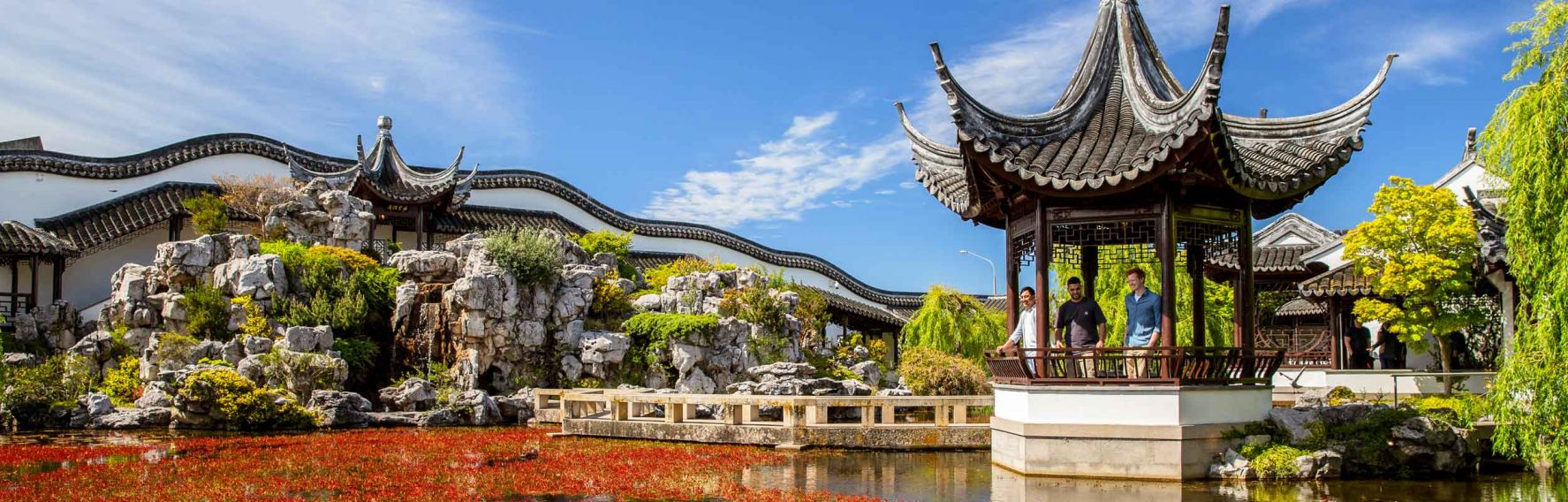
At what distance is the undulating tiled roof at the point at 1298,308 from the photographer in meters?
24.0

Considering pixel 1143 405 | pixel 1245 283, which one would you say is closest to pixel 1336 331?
pixel 1245 283

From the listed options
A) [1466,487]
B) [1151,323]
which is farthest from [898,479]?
[1466,487]

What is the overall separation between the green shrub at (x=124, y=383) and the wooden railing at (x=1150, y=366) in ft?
51.8

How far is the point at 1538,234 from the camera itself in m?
8.73

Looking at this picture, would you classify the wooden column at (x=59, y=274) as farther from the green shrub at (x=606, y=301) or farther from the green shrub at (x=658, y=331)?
the green shrub at (x=658, y=331)

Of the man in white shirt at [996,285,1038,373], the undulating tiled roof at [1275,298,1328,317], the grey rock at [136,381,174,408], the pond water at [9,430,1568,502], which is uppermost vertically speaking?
the undulating tiled roof at [1275,298,1328,317]

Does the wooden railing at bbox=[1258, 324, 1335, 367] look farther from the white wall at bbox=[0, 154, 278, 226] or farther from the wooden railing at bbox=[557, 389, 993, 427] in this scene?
the white wall at bbox=[0, 154, 278, 226]

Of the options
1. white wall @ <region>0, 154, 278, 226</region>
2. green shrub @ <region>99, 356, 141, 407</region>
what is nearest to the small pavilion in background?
green shrub @ <region>99, 356, 141, 407</region>

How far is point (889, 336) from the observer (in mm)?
34219

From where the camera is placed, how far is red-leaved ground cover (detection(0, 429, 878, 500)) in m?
9.16

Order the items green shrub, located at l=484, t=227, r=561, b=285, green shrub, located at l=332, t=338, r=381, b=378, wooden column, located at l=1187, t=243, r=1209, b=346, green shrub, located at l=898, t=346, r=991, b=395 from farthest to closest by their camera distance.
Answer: green shrub, located at l=484, t=227, r=561, b=285 < green shrub, located at l=332, t=338, r=381, b=378 < green shrub, located at l=898, t=346, r=991, b=395 < wooden column, located at l=1187, t=243, r=1209, b=346

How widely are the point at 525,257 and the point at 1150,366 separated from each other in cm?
1388

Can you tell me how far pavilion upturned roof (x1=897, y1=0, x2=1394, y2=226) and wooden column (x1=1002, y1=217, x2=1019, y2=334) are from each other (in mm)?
395

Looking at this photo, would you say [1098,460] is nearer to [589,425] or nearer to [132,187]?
[589,425]
